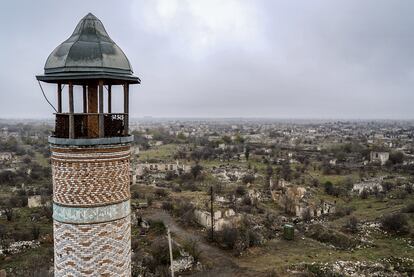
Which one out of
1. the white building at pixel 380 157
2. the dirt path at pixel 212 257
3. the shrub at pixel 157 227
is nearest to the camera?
the dirt path at pixel 212 257

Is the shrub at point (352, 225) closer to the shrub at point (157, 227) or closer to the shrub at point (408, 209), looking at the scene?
the shrub at point (408, 209)

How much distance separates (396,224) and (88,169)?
20910 millimetres

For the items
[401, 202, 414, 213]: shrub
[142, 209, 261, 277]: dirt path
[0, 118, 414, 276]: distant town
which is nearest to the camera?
[142, 209, 261, 277]: dirt path

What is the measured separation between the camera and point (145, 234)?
20828mm

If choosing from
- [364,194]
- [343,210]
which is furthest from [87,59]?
[364,194]

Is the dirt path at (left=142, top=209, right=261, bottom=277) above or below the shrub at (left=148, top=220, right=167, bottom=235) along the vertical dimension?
below

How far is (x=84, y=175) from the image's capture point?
4.77 m

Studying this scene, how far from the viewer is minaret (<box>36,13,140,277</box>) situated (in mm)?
4746

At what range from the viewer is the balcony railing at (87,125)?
16.0 feet

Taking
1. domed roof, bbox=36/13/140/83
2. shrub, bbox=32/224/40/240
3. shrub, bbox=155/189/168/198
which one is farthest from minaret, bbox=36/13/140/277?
shrub, bbox=155/189/168/198

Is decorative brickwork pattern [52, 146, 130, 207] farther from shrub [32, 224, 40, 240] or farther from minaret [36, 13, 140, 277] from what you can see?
shrub [32, 224, 40, 240]

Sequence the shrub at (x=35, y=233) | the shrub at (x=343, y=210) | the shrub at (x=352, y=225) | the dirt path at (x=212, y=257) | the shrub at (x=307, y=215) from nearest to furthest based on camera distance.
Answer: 1. the dirt path at (x=212, y=257)
2. the shrub at (x=35, y=233)
3. the shrub at (x=352, y=225)
4. the shrub at (x=307, y=215)
5. the shrub at (x=343, y=210)

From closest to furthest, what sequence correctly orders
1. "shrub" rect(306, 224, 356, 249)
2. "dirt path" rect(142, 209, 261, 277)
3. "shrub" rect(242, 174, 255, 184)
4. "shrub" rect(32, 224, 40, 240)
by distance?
"dirt path" rect(142, 209, 261, 277) → "shrub" rect(306, 224, 356, 249) → "shrub" rect(32, 224, 40, 240) → "shrub" rect(242, 174, 255, 184)

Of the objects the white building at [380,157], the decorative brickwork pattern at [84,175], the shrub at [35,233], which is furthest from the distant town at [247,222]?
the white building at [380,157]
